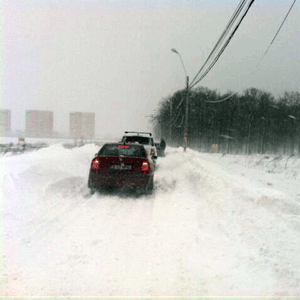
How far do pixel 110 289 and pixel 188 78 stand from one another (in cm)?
2599

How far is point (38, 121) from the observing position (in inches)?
4117

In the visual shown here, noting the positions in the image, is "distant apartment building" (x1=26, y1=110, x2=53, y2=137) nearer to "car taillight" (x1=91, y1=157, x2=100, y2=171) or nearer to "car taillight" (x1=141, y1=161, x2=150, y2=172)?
"car taillight" (x1=91, y1=157, x2=100, y2=171)

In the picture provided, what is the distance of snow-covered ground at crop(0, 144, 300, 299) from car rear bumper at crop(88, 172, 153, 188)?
16.2 inches

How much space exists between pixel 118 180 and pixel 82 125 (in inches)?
4088

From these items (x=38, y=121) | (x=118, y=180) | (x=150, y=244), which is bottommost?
(x=150, y=244)

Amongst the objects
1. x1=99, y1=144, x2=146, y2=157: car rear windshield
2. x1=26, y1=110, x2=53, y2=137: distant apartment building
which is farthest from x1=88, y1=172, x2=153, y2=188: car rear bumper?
x1=26, y1=110, x2=53, y2=137: distant apartment building

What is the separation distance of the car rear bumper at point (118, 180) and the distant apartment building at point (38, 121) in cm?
10111

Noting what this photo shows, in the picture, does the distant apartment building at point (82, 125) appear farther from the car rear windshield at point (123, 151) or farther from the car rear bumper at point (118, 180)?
the car rear bumper at point (118, 180)

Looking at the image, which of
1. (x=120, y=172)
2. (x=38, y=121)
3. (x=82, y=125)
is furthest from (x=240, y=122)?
(x=120, y=172)

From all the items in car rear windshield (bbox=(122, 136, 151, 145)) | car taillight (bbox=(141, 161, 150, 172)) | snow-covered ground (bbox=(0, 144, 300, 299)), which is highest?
car rear windshield (bbox=(122, 136, 151, 145))

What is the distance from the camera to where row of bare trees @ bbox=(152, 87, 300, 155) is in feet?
233

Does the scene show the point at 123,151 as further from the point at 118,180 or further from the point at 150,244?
the point at 150,244

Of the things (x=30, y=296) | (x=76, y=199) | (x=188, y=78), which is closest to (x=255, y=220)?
(x=30, y=296)

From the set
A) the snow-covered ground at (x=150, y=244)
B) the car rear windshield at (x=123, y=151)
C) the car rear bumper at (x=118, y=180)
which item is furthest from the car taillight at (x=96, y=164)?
the snow-covered ground at (x=150, y=244)
